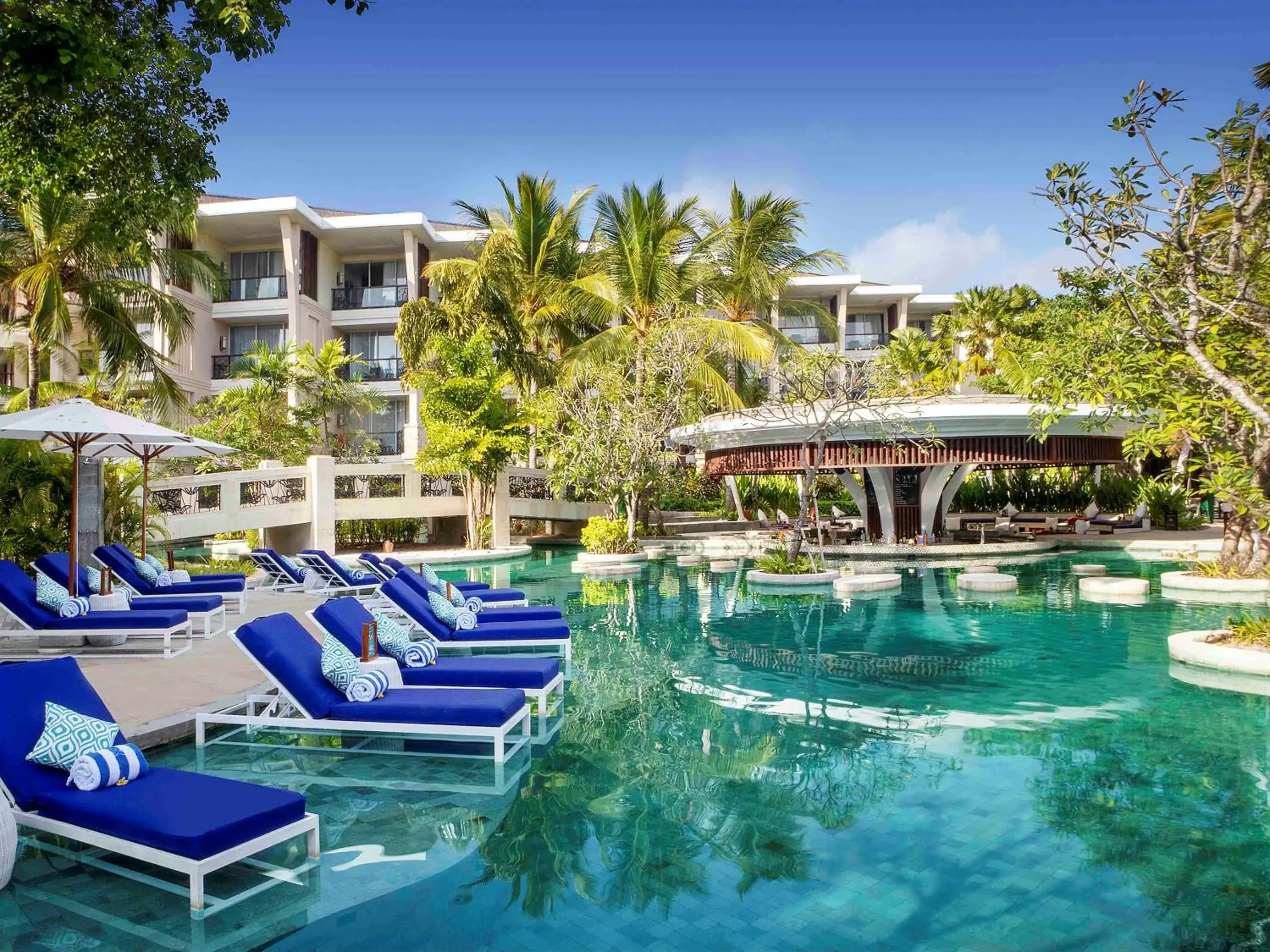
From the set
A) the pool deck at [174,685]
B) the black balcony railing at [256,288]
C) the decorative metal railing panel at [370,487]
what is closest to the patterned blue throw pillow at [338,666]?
the pool deck at [174,685]

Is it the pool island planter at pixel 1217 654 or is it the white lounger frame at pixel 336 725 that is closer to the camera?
the white lounger frame at pixel 336 725

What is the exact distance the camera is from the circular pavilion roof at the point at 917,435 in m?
20.2

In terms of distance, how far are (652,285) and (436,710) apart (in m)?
20.7

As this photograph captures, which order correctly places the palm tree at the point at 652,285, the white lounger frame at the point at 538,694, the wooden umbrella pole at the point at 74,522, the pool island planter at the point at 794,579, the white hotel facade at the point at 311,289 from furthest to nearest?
the white hotel facade at the point at 311,289, the palm tree at the point at 652,285, the pool island planter at the point at 794,579, the wooden umbrella pole at the point at 74,522, the white lounger frame at the point at 538,694

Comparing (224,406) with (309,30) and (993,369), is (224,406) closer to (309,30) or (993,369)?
(309,30)

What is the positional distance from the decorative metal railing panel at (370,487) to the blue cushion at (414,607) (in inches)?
606

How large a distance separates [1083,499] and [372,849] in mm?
31957

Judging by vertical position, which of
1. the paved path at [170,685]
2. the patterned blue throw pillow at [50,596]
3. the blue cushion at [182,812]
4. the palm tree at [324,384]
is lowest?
Answer: the paved path at [170,685]

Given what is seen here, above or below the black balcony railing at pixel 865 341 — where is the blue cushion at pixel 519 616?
below

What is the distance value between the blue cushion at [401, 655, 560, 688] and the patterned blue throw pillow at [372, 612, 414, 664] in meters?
0.23

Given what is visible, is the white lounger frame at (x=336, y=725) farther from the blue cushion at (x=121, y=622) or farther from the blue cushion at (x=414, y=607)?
the blue cushion at (x=121, y=622)

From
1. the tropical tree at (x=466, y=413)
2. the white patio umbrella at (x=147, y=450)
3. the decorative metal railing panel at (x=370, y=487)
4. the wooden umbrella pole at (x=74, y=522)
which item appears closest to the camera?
the wooden umbrella pole at (x=74, y=522)

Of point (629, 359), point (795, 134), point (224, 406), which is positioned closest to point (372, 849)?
point (795, 134)

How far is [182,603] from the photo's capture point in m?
11.2
